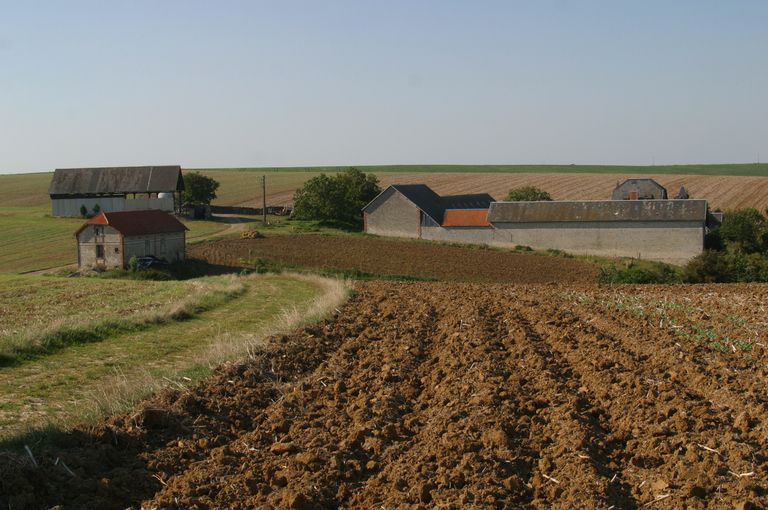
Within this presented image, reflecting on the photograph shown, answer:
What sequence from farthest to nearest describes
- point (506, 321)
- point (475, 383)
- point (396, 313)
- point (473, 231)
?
point (473, 231), point (396, 313), point (506, 321), point (475, 383)

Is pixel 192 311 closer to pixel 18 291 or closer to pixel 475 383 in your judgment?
pixel 18 291

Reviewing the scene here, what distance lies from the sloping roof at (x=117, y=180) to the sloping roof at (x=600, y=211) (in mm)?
28276

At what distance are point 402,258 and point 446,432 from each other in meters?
42.5

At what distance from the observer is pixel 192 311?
83.8 feet

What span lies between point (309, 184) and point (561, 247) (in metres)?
21.9

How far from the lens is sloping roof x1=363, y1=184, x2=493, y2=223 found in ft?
215

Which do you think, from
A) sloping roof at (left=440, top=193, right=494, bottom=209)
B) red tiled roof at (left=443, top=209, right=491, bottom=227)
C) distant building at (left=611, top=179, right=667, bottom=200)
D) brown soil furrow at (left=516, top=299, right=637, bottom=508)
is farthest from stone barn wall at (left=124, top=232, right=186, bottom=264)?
brown soil furrow at (left=516, top=299, right=637, bottom=508)

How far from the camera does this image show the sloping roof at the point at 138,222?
48.1 meters

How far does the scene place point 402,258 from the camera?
51.9 meters

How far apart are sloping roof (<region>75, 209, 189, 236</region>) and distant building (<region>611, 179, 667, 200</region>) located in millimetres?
37841

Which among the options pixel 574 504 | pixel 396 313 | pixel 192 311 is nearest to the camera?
pixel 574 504

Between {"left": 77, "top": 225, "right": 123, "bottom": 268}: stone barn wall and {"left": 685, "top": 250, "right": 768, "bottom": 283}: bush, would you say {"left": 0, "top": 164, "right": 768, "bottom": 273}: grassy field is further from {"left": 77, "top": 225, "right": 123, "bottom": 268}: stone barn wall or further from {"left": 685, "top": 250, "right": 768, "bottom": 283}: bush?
{"left": 685, "top": 250, "right": 768, "bottom": 283}: bush

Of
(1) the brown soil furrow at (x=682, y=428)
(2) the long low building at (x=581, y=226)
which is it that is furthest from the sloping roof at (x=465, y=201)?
(1) the brown soil furrow at (x=682, y=428)

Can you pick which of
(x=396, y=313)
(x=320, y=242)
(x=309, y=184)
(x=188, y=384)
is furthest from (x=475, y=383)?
(x=309, y=184)
